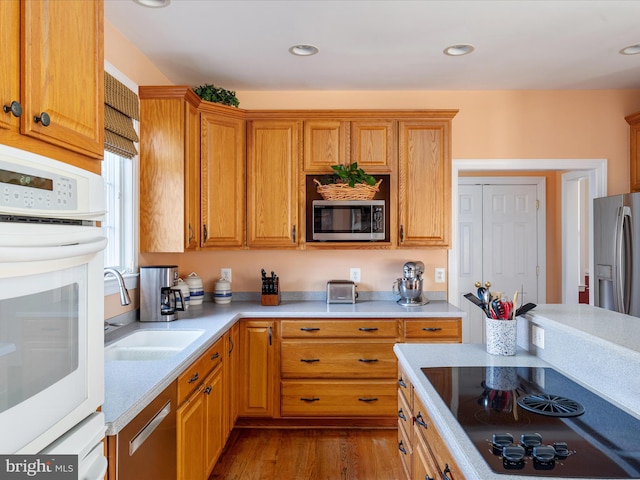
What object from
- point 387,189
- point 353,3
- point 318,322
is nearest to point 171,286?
point 318,322

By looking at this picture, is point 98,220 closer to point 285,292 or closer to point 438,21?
point 438,21

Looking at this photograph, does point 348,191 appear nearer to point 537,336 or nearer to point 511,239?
point 537,336

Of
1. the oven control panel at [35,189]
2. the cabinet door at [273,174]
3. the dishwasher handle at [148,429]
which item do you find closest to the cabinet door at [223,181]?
the cabinet door at [273,174]

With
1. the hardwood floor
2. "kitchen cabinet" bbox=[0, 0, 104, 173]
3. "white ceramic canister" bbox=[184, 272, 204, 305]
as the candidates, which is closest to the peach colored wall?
"white ceramic canister" bbox=[184, 272, 204, 305]

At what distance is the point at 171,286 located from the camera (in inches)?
116

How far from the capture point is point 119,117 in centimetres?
263

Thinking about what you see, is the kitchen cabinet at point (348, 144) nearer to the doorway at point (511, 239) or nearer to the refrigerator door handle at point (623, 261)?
the refrigerator door handle at point (623, 261)

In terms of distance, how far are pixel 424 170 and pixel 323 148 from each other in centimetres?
78

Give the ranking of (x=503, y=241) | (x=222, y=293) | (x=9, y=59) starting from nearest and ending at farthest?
(x=9, y=59)
(x=222, y=293)
(x=503, y=241)

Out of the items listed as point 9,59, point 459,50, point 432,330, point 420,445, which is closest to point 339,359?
point 432,330

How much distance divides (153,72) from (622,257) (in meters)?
3.53

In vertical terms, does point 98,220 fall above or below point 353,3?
below

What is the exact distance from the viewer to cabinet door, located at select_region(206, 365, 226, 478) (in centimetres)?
239

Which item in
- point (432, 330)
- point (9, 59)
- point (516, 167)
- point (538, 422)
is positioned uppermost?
point (516, 167)
